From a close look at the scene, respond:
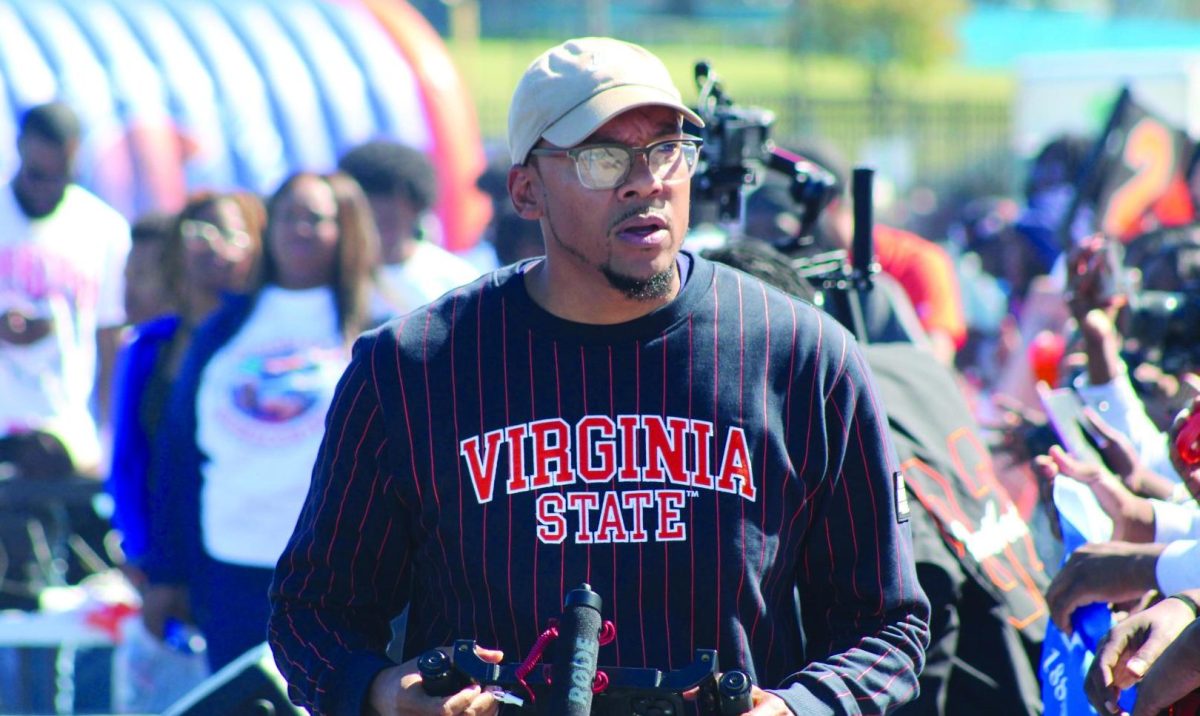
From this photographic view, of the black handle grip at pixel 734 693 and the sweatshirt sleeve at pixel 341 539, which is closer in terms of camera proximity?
the black handle grip at pixel 734 693

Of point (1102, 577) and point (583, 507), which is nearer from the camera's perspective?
point (583, 507)

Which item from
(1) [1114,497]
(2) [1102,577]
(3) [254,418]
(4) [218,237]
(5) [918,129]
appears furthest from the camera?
(5) [918,129]

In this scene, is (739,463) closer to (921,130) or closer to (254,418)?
(254,418)

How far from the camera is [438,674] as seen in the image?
225 cm

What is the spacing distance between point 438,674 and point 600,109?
→ 0.89 metres

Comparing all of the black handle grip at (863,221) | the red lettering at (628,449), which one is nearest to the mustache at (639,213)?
the red lettering at (628,449)

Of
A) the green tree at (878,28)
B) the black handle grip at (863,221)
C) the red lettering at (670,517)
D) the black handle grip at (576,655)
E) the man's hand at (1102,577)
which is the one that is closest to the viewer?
the black handle grip at (576,655)

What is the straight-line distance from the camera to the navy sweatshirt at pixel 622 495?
2.41 meters

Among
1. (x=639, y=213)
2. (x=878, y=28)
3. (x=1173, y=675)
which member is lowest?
(x=1173, y=675)

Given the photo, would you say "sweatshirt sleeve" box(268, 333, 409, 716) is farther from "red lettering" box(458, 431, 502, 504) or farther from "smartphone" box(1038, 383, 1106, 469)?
"smartphone" box(1038, 383, 1106, 469)

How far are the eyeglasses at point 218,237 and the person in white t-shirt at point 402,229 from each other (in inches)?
20.7

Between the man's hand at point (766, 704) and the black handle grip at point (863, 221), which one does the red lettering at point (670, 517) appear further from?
the black handle grip at point (863, 221)

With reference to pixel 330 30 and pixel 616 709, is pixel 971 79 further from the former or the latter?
pixel 616 709

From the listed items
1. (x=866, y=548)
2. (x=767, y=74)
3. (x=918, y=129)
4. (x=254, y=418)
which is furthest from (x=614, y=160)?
(x=767, y=74)
